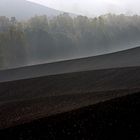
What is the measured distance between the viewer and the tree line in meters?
61.9

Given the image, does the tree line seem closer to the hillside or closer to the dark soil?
the hillside

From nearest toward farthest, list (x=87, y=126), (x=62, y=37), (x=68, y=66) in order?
(x=87, y=126)
(x=68, y=66)
(x=62, y=37)

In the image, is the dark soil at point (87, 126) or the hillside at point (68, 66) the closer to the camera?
the dark soil at point (87, 126)

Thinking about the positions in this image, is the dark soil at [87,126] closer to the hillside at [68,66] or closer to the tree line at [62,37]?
the hillside at [68,66]

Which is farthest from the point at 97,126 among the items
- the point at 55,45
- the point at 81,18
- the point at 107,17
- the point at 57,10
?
the point at 57,10

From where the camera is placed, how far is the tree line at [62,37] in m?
61.9

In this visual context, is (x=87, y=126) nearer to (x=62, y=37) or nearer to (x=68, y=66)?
(x=68, y=66)

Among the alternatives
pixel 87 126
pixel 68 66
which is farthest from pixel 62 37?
pixel 87 126

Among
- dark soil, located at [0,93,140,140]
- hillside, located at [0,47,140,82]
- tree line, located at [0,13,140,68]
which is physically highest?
dark soil, located at [0,93,140,140]

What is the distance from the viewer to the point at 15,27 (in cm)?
6894

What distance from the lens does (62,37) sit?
68062 millimetres

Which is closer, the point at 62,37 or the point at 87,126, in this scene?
the point at 87,126

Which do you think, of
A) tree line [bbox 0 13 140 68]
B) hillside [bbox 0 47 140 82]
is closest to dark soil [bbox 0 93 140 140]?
hillside [bbox 0 47 140 82]

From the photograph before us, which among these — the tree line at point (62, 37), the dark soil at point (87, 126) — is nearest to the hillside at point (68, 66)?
the tree line at point (62, 37)
